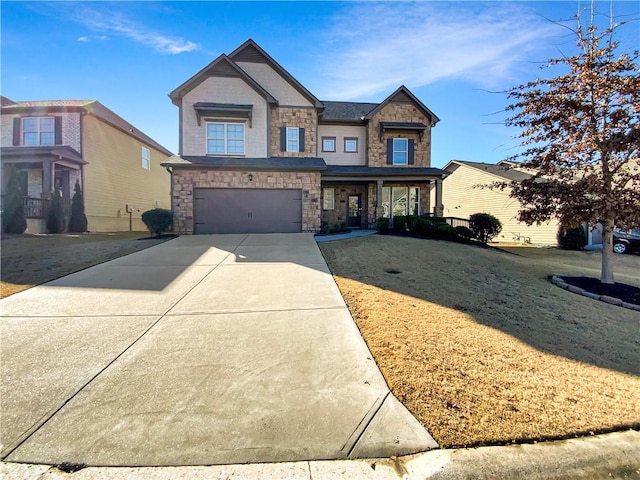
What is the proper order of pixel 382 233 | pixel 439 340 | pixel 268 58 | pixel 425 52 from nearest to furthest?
1. pixel 439 340
2. pixel 425 52
3. pixel 382 233
4. pixel 268 58

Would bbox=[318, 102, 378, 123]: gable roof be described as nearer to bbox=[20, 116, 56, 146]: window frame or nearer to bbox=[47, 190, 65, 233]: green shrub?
bbox=[47, 190, 65, 233]: green shrub

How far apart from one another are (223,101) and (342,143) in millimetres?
6743

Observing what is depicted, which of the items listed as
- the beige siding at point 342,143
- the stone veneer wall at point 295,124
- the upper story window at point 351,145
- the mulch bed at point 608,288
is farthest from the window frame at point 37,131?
the mulch bed at point 608,288

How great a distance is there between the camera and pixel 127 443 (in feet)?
7.25

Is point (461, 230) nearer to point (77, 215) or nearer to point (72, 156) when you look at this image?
point (77, 215)

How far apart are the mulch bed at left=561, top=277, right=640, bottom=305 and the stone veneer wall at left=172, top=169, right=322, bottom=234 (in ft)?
31.8

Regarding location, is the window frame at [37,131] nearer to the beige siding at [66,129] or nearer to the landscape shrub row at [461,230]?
the beige siding at [66,129]

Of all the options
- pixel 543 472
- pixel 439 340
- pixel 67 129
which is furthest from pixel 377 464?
pixel 67 129

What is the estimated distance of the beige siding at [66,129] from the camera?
54.9ft

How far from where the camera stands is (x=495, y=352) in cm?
353

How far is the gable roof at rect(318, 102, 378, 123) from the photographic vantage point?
57.2ft

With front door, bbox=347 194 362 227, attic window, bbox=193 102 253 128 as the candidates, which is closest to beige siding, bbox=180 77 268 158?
attic window, bbox=193 102 253 128

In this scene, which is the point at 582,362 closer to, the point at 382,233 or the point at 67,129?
the point at 382,233

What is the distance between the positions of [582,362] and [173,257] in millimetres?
8746
